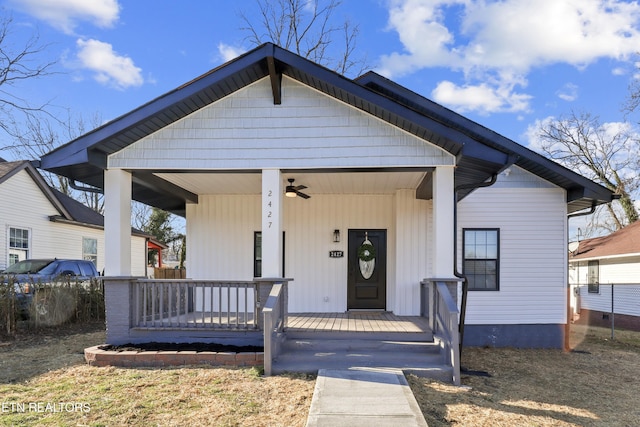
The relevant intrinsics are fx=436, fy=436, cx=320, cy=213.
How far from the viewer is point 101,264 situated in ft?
63.9

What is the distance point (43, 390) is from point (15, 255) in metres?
11.6

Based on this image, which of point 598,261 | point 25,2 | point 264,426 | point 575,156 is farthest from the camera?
point 575,156

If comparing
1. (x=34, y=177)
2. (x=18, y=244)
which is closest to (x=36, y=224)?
(x=18, y=244)

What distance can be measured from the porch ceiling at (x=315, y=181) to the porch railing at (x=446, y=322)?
2.03 meters

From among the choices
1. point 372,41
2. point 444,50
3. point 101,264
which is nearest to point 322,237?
point 444,50

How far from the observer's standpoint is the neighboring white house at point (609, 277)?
13898 millimetres

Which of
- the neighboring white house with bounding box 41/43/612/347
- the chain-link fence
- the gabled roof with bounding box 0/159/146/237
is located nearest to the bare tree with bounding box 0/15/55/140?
the gabled roof with bounding box 0/159/146/237

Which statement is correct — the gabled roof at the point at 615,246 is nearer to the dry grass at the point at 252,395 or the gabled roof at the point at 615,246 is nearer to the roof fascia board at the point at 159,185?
the dry grass at the point at 252,395

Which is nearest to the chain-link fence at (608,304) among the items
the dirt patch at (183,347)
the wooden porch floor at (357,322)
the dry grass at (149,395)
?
the wooden porch floor at (357,322)

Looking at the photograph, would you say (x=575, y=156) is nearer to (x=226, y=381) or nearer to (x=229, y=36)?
(x=229, y=36)

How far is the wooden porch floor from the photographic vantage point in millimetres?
6980

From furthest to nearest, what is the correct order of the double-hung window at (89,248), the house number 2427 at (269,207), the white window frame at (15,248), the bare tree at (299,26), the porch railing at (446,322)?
the bare tree at (299,26) → the double-hung window at (89,248) → the white window frame at (15,248) → the house number 2427 at (269,207) → the porch railing at (446,322)

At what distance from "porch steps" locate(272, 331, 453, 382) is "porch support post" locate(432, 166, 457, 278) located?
1.10 m

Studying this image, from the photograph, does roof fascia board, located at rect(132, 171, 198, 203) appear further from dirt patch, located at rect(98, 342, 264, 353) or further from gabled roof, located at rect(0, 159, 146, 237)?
gabled roof, located at rect(0, 159, 146, 237)
